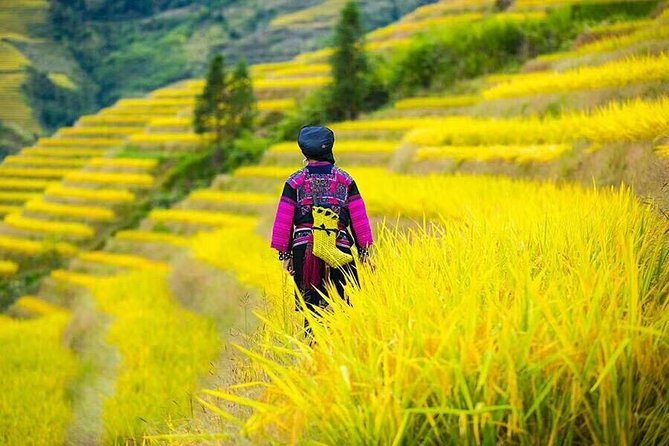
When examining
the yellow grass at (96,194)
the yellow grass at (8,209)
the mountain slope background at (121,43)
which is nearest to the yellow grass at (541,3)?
the yellow grass at (96,194)

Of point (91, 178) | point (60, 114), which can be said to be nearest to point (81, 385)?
point (91, 178)

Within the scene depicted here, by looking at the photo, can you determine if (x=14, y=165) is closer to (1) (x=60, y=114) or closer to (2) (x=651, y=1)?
(2) (x=651, y=1)

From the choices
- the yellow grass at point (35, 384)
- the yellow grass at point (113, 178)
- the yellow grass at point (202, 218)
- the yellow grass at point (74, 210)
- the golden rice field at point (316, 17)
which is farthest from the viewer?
the golden rice field at point (316, 17)

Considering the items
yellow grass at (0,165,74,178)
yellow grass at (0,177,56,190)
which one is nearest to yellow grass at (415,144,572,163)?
yellow grass at (0,177,56,190)

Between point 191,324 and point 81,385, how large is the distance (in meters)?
1.11

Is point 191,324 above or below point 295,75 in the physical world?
below

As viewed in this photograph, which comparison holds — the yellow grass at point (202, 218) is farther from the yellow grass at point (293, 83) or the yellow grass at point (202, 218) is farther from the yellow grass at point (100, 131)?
the yellow grass at point (100, 131)

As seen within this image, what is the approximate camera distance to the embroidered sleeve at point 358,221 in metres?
2.84

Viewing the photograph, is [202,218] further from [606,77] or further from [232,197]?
[606,77]

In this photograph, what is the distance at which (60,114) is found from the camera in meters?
53.0

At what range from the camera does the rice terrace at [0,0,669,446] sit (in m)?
1.27

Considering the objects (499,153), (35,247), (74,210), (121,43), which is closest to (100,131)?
(74,210)

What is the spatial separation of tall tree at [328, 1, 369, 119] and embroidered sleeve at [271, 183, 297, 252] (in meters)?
15.0

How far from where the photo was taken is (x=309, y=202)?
281 centimetres
